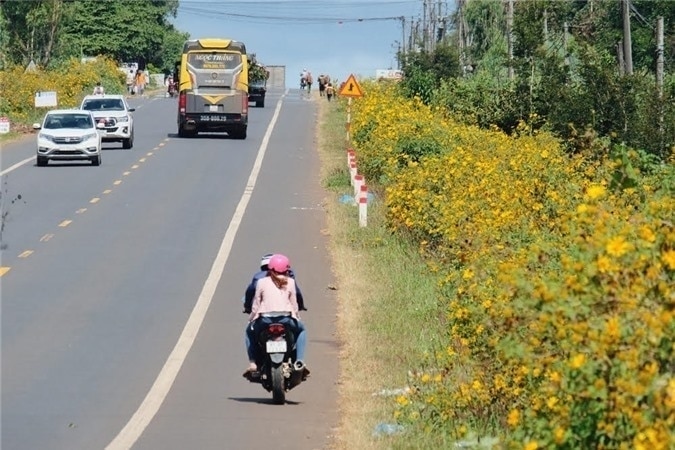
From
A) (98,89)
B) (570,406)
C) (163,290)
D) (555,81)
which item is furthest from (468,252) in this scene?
(98,89)

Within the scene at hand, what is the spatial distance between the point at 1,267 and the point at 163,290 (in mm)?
3511

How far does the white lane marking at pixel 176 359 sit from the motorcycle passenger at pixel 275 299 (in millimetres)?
1161

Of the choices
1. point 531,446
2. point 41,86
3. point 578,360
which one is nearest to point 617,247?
point 578,360

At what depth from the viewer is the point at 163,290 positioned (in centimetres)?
2419

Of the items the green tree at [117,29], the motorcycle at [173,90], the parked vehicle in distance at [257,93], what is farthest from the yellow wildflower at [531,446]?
the green tree at [117,29]

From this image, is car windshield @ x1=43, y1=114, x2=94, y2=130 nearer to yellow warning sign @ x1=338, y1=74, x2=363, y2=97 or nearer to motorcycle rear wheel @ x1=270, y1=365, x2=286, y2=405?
yellow warning sign @ x1=338, y1=74, x2=363, y2=97

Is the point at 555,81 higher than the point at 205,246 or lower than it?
higher

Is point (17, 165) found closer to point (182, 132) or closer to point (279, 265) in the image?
point (182, 132)

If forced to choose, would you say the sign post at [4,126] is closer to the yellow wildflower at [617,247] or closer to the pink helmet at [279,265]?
the pink helmet at [279,265]

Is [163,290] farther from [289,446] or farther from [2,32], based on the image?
[2,32]

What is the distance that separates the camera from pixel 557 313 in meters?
8.55

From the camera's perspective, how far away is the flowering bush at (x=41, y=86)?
2623 inches

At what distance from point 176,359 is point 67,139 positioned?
89.1 ft

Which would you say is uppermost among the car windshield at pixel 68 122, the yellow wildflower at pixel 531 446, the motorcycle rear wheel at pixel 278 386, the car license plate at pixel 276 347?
the car windshield at pixel 68 122
